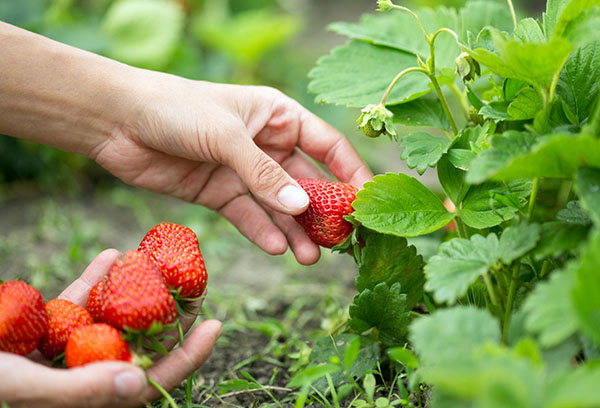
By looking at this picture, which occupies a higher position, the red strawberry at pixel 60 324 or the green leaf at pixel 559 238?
the green leaf at pixel 559 238

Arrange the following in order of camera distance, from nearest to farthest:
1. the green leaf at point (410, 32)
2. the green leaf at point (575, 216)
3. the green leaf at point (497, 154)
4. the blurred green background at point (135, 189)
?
the green leaf at point (497, 154) < the green leaf at point (575, 216) < the green leaf at point (410, 32) < the blurred green background at point (135, 189)

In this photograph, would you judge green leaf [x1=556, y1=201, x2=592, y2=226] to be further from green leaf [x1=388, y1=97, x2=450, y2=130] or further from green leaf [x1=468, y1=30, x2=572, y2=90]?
green leaf [x1=388, y1=97, x2=450, y2=130]

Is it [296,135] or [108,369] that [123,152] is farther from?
[108,369]

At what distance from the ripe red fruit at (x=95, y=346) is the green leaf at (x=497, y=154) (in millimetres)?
645

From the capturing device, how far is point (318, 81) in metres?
1.53

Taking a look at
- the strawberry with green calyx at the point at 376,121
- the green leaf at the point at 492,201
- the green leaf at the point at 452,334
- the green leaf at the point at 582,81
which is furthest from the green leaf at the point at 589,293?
the strawberry with green calyx at the point at 376,121

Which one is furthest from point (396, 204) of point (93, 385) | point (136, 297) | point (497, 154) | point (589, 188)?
point (93, 385)

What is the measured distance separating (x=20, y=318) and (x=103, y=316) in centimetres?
14

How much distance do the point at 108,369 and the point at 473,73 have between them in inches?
34.2

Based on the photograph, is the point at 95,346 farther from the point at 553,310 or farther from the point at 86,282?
the point at 553,310

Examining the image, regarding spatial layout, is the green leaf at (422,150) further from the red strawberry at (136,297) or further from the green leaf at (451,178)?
the red strawberry at (136,297)

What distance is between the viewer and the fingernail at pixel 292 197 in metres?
1.34

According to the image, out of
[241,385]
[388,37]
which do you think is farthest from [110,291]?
[388,37]

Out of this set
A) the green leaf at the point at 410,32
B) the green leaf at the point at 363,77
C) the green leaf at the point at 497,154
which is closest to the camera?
the green leaf at the point at 497,154
